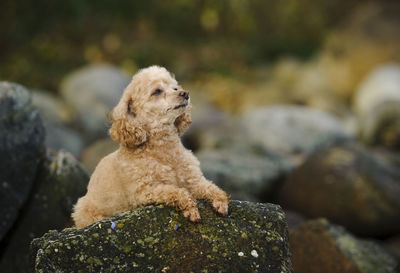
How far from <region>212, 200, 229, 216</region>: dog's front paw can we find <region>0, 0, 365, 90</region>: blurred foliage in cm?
874

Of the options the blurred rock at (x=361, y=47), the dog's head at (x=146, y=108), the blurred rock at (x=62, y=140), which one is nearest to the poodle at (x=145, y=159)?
the dog's head at (x=146, y=108)

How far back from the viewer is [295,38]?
25.0 meters

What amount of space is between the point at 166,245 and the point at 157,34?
1844 cm

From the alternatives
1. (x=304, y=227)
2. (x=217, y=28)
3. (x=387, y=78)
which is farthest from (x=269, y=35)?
(x=304, y=227)

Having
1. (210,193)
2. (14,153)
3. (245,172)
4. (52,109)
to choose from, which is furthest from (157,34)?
(210,193)

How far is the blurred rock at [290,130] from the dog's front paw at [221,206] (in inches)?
323

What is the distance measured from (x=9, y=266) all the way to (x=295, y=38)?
69.6ft

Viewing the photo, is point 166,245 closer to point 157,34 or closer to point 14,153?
point 14,153

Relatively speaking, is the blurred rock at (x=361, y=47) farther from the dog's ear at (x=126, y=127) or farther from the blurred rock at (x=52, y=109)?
the dog's ear at (x=126, y=127)

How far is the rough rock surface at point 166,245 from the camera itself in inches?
152

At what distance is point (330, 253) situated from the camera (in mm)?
6008

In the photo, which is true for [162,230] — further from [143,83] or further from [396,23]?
[396,23]

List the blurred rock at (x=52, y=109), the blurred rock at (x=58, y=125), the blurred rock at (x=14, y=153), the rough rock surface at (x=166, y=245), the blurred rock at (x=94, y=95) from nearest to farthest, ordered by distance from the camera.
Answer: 1. the rough rock surface at (x=166, y=245)
2. the blurred rock at (x=14, y=153)
3. the blurred rock at (x=58, y=125)
4. the blurred rock at (x=52, y=109)
5. the blurred rock at (x=94, y=95)

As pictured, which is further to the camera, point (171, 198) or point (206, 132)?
point (206, 132)
